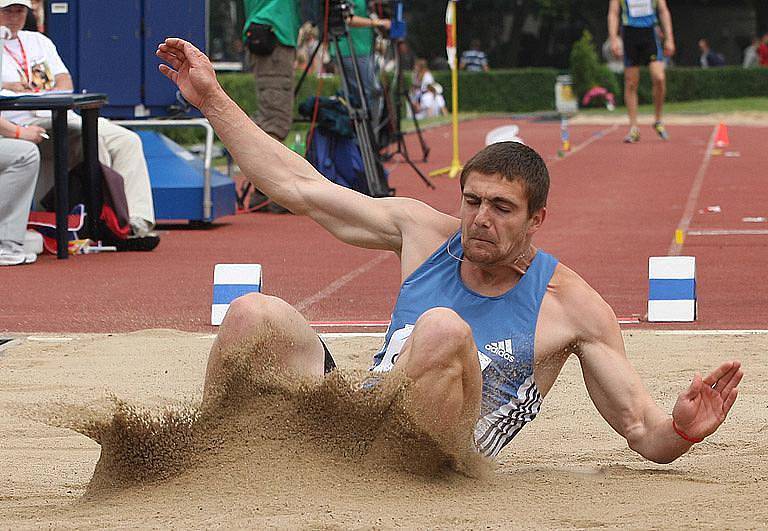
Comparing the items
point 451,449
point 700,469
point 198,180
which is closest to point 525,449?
point 700,469

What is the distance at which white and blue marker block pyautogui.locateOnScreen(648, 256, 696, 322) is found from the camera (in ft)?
22.0

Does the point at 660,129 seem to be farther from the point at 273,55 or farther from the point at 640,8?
the point at 273,55

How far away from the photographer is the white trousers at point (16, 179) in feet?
27.0

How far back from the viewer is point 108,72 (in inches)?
438

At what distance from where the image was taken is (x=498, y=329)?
3711mm

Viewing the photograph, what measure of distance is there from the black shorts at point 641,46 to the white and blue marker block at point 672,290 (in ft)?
35.7

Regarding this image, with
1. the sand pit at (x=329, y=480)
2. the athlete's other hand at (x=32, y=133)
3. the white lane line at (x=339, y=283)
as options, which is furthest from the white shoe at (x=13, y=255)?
the sand pit at (x=329, y=480)

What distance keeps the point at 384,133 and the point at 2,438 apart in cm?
1118

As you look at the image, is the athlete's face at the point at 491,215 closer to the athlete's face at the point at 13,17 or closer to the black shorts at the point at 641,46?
the athlete's face at the point at 13,17

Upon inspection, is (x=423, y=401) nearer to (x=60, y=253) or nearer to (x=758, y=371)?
(x=758, y=371)

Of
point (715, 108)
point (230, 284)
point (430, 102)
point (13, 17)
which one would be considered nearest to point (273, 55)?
point (13, 17)

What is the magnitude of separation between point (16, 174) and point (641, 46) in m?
10.6

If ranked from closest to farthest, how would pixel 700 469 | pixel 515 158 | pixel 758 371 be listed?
pixel 515 158 < pixel 700 469 < pixel 758 371

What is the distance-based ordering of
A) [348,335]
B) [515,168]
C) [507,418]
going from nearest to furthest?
[515,168]
[507,418]
[348,335]
